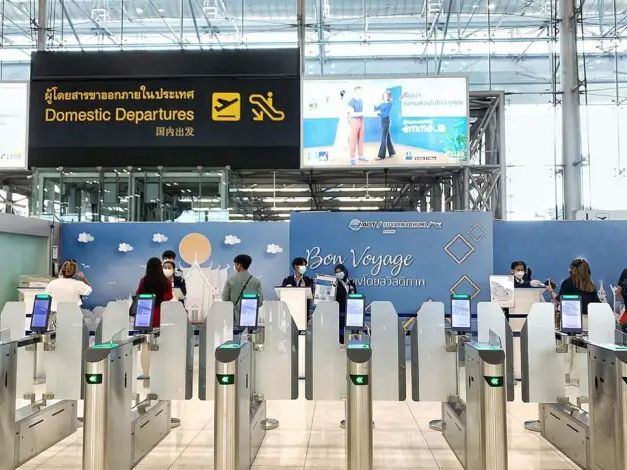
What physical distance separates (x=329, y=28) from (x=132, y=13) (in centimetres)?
472

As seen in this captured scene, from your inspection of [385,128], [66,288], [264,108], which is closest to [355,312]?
[66,288]

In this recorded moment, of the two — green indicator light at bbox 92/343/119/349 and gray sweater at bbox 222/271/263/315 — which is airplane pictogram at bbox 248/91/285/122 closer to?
gray sweater at bbox 222/271/263/315

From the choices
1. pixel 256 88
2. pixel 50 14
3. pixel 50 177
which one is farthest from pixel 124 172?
pixel 50 14

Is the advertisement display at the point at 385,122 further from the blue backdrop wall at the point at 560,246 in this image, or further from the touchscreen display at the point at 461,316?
the touchscreen display at the point at 461,316

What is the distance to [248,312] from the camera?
15.1 feet

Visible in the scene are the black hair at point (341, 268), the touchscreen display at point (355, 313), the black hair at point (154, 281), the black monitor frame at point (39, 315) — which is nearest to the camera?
the black monitor frame at point (39, 315)

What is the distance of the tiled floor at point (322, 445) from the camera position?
4.07 metres

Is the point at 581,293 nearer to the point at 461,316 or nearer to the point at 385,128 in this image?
the point at 461,316

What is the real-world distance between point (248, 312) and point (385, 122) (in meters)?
5.84

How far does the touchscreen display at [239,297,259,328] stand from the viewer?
458cm

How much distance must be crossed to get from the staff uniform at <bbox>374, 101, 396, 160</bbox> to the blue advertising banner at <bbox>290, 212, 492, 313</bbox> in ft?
5.42

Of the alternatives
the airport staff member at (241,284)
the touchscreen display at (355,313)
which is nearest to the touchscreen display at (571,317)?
the touchscreen display at (355,313)

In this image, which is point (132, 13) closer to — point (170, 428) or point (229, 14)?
point (229, 14)

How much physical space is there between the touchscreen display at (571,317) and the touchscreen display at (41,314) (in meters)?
3.93
